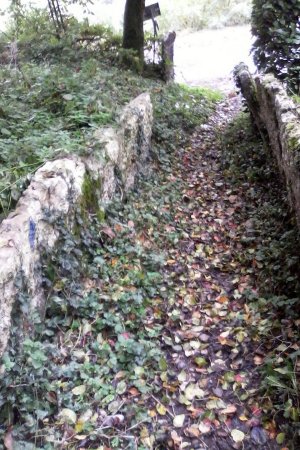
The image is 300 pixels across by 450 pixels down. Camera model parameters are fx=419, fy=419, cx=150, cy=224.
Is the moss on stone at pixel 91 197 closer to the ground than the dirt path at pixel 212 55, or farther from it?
farther from it

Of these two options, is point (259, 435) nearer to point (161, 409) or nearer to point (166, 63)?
point (161, 409)

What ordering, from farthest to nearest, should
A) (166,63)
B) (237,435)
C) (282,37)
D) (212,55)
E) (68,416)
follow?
(212,55), (166,63), (282,37), (237,435), (68,416)

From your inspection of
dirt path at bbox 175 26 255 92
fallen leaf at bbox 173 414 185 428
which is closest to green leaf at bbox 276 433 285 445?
fallen leaf at bbox 173 414 185 428

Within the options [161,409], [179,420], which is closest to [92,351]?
[161,409]

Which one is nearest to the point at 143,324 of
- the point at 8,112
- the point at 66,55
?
the point at 8,112

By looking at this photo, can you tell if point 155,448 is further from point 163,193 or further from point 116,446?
point 163,193

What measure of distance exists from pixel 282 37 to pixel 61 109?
5.36 m

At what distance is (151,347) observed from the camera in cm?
325

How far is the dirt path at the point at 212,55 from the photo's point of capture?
13.9 meters

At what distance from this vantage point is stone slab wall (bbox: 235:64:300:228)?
4188 millimetres

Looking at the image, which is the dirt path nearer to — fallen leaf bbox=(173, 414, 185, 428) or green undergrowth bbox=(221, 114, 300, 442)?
green undergrowth bbox=(221, 114, 300, 442)

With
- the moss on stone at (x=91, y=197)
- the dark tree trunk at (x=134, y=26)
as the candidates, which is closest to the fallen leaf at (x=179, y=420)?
the moss on stone at (x=91, y=197)

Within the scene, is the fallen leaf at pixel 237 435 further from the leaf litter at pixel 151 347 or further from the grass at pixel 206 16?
the grass at pixel 206 16

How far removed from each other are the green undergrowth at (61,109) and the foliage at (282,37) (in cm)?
183
